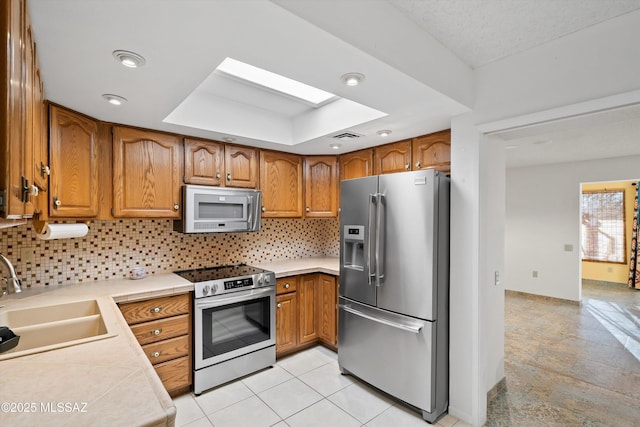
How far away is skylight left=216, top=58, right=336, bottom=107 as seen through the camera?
6.91ft

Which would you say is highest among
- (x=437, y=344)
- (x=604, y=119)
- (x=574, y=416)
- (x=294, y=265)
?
(x=604, y=119)

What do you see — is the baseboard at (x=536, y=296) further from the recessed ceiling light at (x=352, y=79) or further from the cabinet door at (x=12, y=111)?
the cabinet door at (x=12, y=111)

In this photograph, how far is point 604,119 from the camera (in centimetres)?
176

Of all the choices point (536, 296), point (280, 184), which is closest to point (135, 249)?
point (280, 184)

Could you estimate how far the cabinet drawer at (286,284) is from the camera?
2995 mm

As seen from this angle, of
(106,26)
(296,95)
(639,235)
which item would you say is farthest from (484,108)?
(639,235)

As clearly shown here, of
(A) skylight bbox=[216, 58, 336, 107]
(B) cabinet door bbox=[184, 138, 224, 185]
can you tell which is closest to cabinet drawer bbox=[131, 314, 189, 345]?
(B) cabinet door bbox=[184, 138, 224, 185]

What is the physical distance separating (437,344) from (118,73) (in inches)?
102

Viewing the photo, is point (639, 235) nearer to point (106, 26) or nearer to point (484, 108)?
point (484, 108)

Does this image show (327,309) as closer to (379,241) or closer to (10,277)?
(379,241)

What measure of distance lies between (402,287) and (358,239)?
0.54 meters

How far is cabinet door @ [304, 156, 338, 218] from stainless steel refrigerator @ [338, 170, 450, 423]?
0.89m

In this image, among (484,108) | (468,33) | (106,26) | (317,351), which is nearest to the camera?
(106,26)

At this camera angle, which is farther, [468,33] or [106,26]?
[468,33]
